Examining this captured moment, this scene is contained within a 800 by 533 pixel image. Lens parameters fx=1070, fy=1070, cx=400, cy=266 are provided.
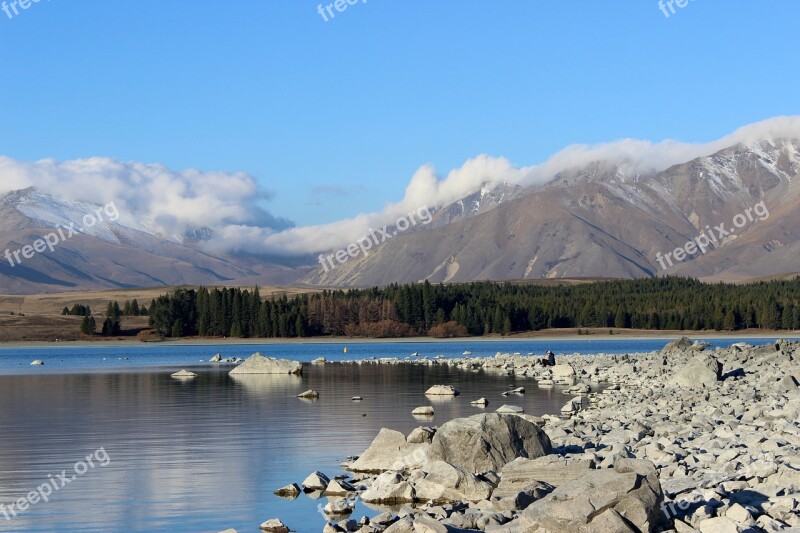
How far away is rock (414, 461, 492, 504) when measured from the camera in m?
24.3

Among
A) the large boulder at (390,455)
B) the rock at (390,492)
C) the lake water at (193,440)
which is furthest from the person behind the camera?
the large boulder at (390,455)

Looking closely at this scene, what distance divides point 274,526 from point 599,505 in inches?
267

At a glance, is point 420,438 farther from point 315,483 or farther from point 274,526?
point 274,526

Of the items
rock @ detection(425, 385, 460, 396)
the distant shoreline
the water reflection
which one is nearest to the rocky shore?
the water reflection

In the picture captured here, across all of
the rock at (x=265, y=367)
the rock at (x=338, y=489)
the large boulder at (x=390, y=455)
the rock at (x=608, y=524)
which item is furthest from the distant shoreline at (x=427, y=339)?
the rock at (x=608, y=524)

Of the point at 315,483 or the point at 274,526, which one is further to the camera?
the point at 315,483

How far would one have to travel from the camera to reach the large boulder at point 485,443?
88.7ft

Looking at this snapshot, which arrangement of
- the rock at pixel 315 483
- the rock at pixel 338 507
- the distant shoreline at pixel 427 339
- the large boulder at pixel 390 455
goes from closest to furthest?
the rock at pixel 338 507 < the rock at pixel 315 483 < the large boulder at pixel 390 455 < the distant shoreline at pixel 427 339

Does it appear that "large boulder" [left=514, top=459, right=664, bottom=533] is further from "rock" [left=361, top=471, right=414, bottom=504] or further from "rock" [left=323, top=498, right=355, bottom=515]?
"rock" [left=361, top=471, right=414, bottom=504]

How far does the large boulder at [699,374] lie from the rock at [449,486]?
29913 millimetres

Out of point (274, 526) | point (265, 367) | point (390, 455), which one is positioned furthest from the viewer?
point (265, 367)

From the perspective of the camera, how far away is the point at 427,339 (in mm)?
190125

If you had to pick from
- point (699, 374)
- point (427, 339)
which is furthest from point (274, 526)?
point (427, 339)

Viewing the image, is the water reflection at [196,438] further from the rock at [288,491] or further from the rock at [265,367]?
the rock at [265,367]
